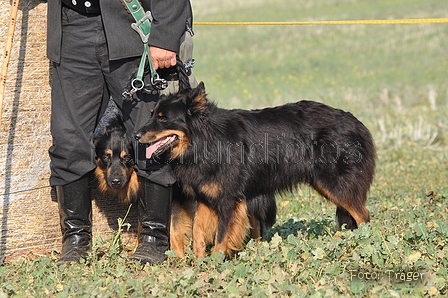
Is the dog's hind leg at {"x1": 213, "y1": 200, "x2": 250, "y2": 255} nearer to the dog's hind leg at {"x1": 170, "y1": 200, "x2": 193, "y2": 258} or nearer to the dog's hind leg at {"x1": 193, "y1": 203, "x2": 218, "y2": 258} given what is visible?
the dog's hind leg at {"x1": 193, "y1": 203, "x2": 218, "y2": 258}

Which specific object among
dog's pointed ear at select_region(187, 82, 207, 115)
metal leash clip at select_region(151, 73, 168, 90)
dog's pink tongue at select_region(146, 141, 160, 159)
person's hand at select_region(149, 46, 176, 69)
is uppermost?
person's hand at select_region(149, 46, 176, 69)

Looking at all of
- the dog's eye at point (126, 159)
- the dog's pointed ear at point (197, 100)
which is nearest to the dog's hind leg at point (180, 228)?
the dog's eye at point (126, 159)

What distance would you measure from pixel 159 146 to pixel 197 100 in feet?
1.54

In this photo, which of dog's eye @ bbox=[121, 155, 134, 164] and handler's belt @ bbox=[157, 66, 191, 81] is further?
dog's eye @ bbox=[121, 155, 134, 164]

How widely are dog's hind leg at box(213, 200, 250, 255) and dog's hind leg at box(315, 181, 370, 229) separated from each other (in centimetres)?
83

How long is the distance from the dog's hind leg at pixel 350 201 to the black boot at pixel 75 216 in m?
2.03

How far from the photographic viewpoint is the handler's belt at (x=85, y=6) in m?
4.17

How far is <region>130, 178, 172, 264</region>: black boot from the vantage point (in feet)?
15.2

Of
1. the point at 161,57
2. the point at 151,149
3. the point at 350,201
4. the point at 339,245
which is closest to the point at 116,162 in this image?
the point at 151,149

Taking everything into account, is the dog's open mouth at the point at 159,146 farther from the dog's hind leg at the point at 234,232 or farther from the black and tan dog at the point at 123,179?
the dog's hind leg at the point at 234,232

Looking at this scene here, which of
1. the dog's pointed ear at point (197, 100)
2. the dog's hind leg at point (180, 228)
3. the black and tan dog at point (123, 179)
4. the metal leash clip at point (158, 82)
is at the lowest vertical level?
the dog's hind leg at point (180, 228)

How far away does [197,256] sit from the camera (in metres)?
4.91

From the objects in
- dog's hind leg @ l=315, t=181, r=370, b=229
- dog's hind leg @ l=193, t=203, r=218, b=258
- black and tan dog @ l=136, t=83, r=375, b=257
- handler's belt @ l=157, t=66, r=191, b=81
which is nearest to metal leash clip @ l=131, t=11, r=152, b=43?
handler's belt @ l=157, t=66, r=191, b=81

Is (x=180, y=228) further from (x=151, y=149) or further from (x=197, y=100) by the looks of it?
(x=197, y=100)
